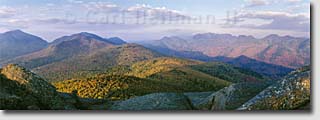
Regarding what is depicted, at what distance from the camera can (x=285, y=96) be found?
5.09 meters

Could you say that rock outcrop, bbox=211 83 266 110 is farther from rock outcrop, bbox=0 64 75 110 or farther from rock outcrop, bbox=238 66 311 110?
rock outcrop, bbox=0 64 75 110

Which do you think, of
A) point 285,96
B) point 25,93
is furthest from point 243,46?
point 25,93

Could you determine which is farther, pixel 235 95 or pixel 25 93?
pixel 235 95

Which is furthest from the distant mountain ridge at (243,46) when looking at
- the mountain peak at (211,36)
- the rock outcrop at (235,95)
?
the rock outcrop at (235,95)

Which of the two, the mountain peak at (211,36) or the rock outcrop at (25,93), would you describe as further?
the mountain peak at (211,36)

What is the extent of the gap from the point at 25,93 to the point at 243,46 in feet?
11.2

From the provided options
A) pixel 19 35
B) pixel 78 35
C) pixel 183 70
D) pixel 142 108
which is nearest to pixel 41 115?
pixel 142 108

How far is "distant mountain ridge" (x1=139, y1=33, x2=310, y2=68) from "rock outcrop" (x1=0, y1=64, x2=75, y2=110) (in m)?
1.80

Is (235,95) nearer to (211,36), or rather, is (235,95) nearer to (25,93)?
(211,36)

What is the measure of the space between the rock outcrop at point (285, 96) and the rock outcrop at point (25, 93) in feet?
7.90

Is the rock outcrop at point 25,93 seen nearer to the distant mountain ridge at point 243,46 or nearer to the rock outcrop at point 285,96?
the distant mountain ridge at point 243,46

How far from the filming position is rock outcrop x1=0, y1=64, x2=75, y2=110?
5.10 metres

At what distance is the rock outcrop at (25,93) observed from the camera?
5.10 m

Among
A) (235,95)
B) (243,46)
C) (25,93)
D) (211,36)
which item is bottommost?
(235,95)
